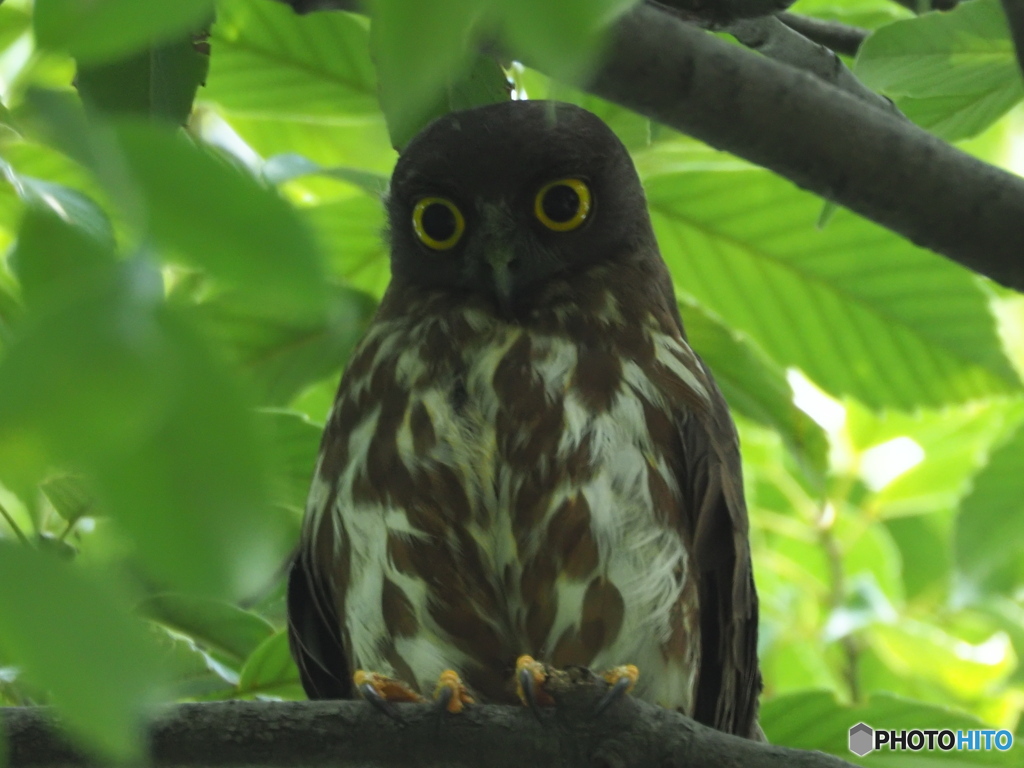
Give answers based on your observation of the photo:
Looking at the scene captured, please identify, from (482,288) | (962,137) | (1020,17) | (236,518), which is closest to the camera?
(236,518)

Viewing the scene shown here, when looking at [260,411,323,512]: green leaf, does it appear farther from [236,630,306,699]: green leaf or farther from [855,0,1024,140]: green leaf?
[855,0,1024,140]: green leaf

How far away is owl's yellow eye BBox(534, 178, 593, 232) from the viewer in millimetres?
2971

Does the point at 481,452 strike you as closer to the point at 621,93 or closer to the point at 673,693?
the point at 673,693

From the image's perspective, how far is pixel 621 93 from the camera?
173 centimetres

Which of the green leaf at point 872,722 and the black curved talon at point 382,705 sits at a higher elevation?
the green leaf at point 872,722

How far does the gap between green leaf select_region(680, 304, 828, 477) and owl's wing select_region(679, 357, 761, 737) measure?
0.07m

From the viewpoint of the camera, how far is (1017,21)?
1515 millimetres

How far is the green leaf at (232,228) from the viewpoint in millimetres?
600

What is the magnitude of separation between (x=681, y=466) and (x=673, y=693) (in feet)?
1.59

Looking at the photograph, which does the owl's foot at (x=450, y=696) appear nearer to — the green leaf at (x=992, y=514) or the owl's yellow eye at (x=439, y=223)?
the owl's yellow eye at (x=439, y=223)

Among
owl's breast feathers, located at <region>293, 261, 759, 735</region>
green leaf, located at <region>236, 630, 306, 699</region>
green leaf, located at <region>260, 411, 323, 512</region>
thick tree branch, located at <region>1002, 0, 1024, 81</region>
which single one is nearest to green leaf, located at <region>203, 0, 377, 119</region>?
owl's breast feathers, located at <region>293, 261, 759, 735</region>

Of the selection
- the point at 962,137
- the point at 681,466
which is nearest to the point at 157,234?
the point at 962,137

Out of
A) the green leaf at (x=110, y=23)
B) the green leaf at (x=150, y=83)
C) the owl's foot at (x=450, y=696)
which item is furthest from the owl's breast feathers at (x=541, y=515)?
the green leaf at (x=110, y=23)

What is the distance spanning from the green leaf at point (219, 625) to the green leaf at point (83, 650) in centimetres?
191
